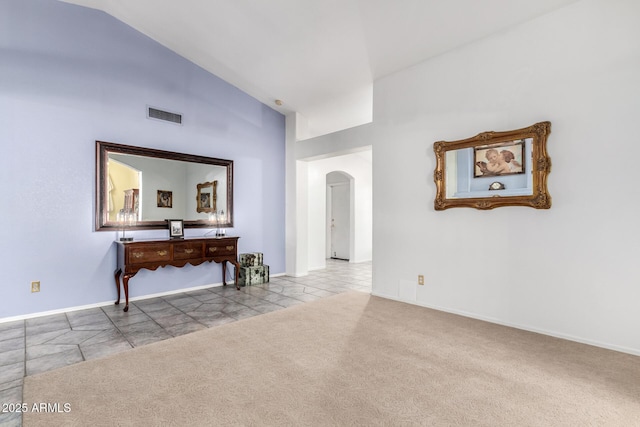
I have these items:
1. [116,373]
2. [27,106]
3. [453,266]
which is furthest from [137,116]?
[453,266]

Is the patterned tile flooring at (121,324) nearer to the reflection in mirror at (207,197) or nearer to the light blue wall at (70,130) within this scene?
the light blue wall at (70,130)

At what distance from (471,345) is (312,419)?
1.71 meters

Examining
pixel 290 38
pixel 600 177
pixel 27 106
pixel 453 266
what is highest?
pixel 290 38

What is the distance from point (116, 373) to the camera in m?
2.25

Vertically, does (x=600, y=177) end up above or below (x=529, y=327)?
above

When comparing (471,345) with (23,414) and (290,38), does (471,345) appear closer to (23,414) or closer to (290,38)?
(23,414)

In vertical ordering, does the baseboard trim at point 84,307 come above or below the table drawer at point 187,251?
below

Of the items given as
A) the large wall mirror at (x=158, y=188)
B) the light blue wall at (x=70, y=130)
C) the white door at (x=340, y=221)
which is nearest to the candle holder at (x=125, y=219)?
the large wall mirror at (x=158, y=188)

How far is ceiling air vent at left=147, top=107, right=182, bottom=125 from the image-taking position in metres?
4.40

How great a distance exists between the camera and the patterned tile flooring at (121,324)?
2432 mm

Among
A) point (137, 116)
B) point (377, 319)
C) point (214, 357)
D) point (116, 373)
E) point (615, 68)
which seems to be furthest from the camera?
point (137, 116)

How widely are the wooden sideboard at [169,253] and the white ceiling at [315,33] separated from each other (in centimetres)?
267

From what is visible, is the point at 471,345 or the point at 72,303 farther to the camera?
the point at 72,303

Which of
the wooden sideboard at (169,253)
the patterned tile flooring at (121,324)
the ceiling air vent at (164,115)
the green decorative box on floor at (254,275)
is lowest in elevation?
the patterned tile flooring at (121,324)
